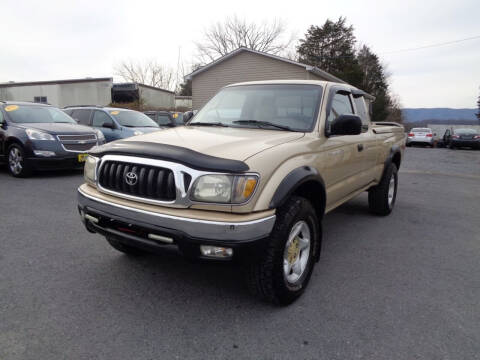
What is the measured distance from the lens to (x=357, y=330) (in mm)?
2322

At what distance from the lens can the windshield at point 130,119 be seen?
10166 millimetres

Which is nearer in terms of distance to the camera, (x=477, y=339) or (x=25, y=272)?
(x=477, y=339)

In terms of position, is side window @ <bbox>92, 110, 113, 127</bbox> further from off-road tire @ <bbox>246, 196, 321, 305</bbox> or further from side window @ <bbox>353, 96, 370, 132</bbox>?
off-road tire @ <bbox>246, 196, 321, 305</bbox>

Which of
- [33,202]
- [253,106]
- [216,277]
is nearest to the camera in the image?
[216,277]

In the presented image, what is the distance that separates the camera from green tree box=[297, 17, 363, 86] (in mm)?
38875

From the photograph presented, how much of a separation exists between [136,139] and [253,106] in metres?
1.33

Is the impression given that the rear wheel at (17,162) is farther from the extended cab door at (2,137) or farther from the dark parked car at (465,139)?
the dark parked car at (465,139)

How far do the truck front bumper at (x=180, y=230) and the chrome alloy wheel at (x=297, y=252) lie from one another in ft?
1.47

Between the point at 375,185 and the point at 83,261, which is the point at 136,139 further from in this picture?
the point at 375,185

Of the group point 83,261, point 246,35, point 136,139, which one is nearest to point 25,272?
point 83,261

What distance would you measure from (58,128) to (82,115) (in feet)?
10.9

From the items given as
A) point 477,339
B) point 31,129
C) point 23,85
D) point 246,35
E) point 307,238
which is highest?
point 246,35

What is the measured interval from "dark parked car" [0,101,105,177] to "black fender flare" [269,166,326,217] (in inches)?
248

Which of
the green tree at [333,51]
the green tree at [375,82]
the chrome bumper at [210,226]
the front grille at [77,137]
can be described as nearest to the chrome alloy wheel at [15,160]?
the front grille at [77,137]
